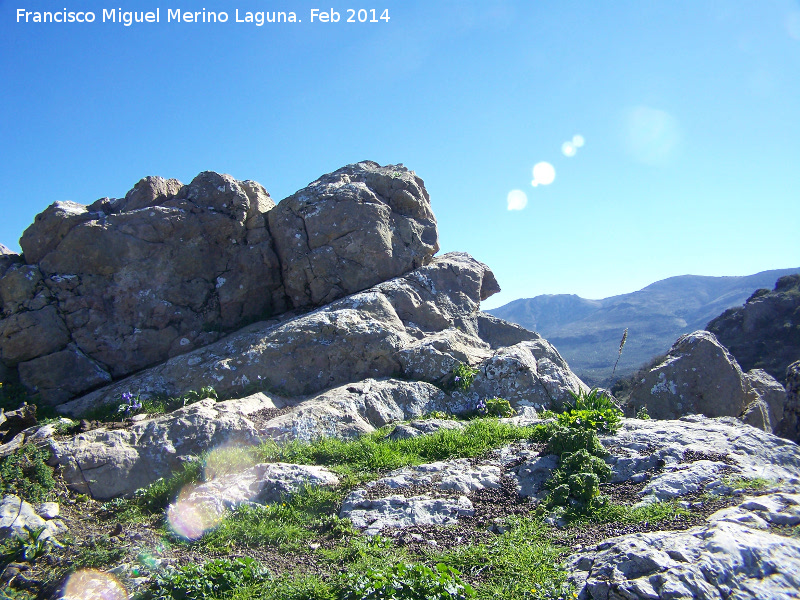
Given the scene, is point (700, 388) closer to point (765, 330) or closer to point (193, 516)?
point (193, 516)

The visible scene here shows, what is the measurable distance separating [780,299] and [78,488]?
44347mm

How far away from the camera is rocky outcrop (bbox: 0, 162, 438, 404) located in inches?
486

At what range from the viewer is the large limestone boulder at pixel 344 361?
1134 cm

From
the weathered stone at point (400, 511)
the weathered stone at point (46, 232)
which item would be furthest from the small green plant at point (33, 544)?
the weathered stone at point (46, 232)

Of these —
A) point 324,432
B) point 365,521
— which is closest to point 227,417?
point 324,432

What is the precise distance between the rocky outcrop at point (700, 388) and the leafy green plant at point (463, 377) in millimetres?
4237

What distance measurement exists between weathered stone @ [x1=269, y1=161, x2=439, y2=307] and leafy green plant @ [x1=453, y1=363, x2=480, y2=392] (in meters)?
3.93

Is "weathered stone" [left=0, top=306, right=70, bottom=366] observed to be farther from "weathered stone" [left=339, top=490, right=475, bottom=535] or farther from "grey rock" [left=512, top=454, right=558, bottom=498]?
"grey rock" [left=512, top=454, right=558, bottom=498]

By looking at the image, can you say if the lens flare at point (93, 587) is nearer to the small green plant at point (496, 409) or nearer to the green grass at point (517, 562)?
the green grass at point (517, 562)

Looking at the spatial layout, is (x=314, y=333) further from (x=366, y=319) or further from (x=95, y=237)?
(x=95, y=237)

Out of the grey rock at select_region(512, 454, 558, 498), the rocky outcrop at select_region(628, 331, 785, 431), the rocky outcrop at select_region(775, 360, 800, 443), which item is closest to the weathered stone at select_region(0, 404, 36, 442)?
the grey rock at select_region(512, 454, 558, 498)

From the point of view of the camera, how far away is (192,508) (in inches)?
283

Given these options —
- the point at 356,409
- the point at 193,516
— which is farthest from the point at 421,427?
the point at 193,516

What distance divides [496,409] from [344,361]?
3569mm
